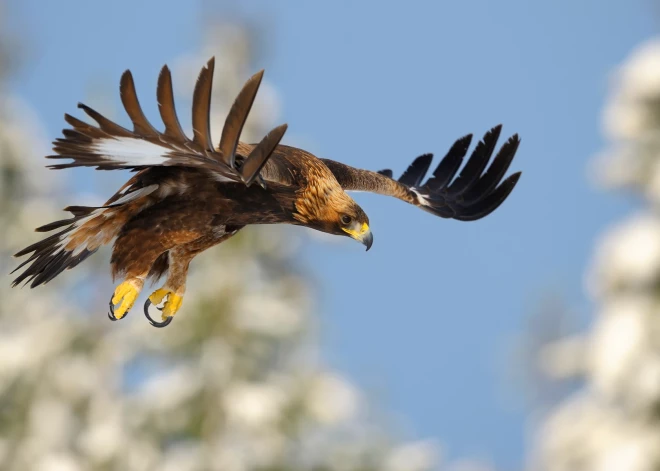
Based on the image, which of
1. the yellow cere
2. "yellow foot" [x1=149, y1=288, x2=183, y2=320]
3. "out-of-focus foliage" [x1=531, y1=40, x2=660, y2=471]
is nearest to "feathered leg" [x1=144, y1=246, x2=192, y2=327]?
"yellow foot" [x1=149, y1=288, x2=183, y2=320]

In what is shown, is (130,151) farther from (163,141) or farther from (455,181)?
(455,181)

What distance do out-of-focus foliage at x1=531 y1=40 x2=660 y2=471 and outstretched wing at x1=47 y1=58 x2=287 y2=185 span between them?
744 cm

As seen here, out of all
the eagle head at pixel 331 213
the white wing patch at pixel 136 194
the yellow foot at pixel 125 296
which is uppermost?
the eagle head at pixel 331 213

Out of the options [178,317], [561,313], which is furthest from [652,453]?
[561,313]

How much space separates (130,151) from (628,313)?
789cm

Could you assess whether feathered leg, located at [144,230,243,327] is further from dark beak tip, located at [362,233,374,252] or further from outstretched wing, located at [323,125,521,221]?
outstretched wing, located at [323,125,521,221]

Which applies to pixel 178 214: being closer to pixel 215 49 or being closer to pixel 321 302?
pixel 215 49

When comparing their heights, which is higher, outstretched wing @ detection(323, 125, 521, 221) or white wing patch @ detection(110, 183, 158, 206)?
outstretched wing @ detection(323, 125, 521, 221)

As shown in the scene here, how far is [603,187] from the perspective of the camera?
11930mm

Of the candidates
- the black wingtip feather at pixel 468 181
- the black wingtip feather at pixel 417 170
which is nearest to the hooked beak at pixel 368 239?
the black wingtip feather at pixel 468 181

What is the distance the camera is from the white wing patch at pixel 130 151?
142 inches

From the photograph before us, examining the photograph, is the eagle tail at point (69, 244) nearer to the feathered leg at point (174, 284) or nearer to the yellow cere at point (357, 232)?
the feathered leg at point (174, 284)

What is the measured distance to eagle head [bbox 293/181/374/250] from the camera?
175 inches

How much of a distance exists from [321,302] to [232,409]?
455 cm
